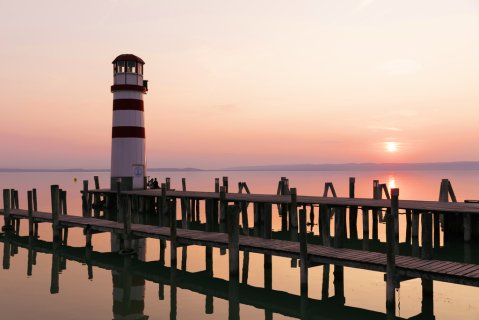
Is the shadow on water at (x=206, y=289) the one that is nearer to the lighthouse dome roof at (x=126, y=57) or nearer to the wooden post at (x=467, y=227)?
the wooden post at (x=467, y=227)

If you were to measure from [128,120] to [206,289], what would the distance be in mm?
Answer: 17450

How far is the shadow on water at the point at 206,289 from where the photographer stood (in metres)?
14.0

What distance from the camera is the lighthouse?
3138 centimetres

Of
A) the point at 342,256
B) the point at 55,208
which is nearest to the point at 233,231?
the point at 342,256

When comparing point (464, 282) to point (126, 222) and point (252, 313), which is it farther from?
point (126, 222)

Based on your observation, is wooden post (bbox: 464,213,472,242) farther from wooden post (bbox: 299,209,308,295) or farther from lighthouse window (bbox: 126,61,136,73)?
lighthouse window (bbox: 126,61,136,73)

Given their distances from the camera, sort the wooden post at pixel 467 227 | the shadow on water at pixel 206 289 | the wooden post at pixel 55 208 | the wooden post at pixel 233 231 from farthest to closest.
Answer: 1. the wooden post at pixel 55 208
2. the wooden post at pixel 467 227
3. the wooden post at pixel 233 231
4. the shadow on water at pixel 206 289

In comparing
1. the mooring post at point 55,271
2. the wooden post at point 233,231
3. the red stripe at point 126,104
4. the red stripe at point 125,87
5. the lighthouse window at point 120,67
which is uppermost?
the lighthouse window at point 120,67

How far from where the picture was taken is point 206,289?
16.3 m

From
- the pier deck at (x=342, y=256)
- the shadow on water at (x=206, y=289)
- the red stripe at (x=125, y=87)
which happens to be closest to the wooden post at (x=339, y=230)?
the shadow on water at (x=206, y=289)

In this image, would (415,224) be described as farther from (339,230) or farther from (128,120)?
(128,120)

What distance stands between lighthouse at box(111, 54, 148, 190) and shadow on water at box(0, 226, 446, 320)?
384 inches

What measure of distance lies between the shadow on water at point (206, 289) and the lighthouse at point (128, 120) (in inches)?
384

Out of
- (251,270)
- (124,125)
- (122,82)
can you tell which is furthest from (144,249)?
(122,82)
